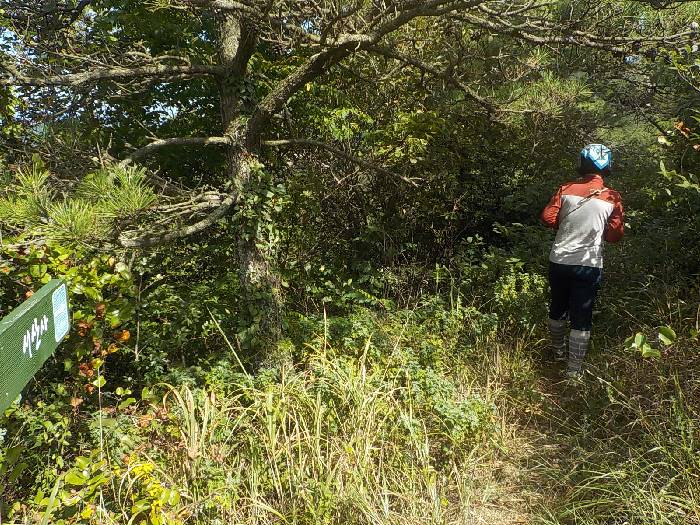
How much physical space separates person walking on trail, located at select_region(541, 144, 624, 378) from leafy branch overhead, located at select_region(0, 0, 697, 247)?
2.75ft

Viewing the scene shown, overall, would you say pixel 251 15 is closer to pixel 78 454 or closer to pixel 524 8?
pixel 524 8

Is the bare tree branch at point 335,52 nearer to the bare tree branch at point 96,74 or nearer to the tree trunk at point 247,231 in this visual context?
the tree trunk at point 247,231

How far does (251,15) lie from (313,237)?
9.18ft

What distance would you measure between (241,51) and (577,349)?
121 inches

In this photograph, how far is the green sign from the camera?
1.39 metres

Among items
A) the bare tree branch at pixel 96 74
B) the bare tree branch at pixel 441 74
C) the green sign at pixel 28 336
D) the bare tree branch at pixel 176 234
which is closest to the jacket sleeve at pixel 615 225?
the bare tree branch at pixel 441 74

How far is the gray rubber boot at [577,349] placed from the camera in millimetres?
3723

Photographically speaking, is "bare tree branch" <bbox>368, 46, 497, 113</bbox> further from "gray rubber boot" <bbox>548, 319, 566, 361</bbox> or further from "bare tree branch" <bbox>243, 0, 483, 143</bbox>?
"gray rubber boot" <bbox>548, 319, 566, 361</bbox>

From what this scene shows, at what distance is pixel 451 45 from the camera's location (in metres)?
4.88

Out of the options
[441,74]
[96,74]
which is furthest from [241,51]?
[441,74]

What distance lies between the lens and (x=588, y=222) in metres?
3.68

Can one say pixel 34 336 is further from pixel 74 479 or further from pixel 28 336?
pixel 74 479

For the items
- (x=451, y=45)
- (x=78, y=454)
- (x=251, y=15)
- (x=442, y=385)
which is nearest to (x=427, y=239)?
(x=451, y=45)

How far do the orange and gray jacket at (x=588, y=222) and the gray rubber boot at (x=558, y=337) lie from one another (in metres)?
0.54
